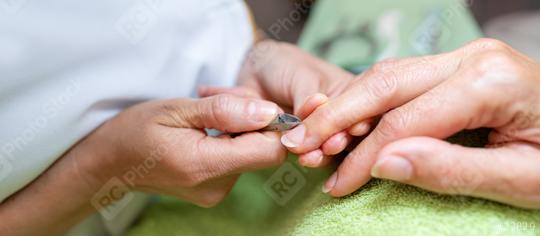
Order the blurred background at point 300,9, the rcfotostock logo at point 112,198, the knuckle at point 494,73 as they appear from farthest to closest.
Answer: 1. the blurred background at point 300,9
2. the rcfotostock logo at point 112,198
3. the knuckle at point 494,73

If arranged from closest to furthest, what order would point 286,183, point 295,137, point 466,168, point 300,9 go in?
1. point 466,168
2. point 295,137
3. point 286,183
4. point 300,9

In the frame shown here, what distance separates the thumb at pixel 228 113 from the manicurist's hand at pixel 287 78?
5 centimetres

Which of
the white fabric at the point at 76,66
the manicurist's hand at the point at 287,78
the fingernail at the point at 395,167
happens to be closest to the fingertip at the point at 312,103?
the manicurist's hand at the point at 287,78

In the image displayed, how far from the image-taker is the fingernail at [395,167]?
0.43 meters

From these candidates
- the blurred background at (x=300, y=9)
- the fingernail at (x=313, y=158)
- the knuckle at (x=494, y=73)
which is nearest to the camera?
the knuckle at (x=494, y=73)

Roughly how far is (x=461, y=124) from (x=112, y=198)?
0.44 m

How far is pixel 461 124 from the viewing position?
45 cm

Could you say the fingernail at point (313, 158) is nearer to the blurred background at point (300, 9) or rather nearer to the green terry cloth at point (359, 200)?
the green terry cloth at point (359, 200)

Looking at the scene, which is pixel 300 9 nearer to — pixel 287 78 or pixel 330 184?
pixel 287 78

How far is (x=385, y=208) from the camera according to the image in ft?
1.58

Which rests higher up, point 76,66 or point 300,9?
point 76,66

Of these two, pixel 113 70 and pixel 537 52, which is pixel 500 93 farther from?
pixel 537 52

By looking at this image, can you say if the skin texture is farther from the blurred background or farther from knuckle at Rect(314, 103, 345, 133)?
the blurred background

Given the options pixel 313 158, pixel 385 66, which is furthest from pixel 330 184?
pixel 385 66
